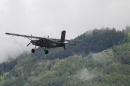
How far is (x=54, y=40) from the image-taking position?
6166 inches

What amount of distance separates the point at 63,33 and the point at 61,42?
6237 millimetres

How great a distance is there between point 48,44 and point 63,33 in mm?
10882

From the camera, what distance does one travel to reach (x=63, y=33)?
160125 millimetres

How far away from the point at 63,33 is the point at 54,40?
5.74 m

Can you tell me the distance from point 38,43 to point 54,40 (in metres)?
7.83

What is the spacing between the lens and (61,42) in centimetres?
15512

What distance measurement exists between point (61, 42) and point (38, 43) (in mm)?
9425

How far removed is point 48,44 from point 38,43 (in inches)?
152

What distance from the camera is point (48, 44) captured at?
152m

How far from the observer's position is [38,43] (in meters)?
152

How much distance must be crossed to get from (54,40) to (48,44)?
5348mm
